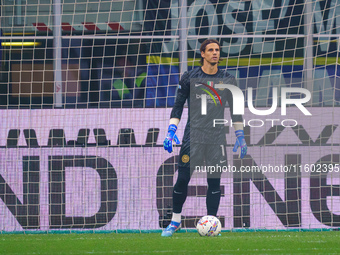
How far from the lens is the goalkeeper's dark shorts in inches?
277

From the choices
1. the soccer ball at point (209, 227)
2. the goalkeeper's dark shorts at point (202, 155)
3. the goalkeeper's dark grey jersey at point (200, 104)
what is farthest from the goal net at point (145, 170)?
the soccer ball at point (209, 227)

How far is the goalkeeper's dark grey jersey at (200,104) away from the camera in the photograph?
712 centimetres

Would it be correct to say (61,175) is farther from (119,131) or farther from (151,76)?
→ (151,76)

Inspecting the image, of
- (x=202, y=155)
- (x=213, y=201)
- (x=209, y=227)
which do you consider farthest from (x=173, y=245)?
(x=202, y=155)

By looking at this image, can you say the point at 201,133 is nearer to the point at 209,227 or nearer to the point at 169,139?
the point at 169,139

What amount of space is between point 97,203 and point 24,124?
1.25 meters

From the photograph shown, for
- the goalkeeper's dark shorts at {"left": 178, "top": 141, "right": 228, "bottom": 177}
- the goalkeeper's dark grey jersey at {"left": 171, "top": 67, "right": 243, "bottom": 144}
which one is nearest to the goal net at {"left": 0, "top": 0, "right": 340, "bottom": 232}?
the goalkeeper's dark grey jersey at {"left": 171, "top": 67, "right": 243, "bottom": 144}

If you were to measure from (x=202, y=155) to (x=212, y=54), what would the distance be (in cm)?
105

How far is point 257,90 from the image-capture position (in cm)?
969

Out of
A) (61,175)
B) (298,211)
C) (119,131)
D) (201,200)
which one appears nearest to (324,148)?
(298,211)

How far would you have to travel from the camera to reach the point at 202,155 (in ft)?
23.4

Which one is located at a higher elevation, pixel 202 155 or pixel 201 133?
pixel 201 133

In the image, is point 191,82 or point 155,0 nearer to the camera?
point 191,82

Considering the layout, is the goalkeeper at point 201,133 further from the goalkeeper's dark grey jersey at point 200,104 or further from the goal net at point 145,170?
the goal net at point 145,170
